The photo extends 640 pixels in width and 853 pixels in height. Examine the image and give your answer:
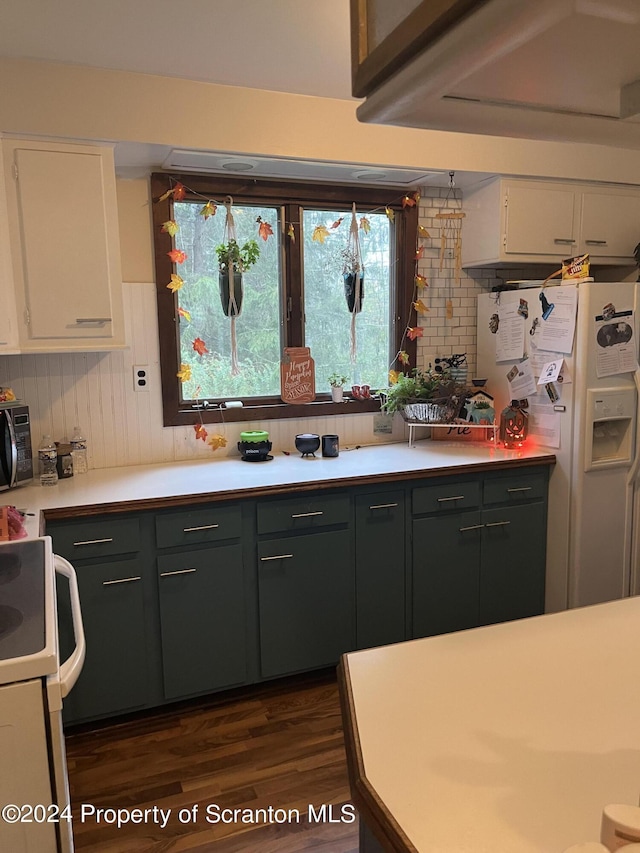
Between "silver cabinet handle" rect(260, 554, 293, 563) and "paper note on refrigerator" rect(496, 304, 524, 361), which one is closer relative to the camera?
"silver cabinet handle" rect(260, 554, 293, 563)

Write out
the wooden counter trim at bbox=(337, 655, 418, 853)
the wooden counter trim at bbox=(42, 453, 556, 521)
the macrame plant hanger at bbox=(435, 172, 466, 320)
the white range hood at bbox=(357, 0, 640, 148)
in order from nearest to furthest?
the white range hood at bbox=(357, 0, 640, 148) → the wooden counter trim at bbox=(337, 655, 418, 853) → the wooden counter trim at bbox=(42, 453, 556, 521) → the macrame plant hanger at bbox=(435, 172, 466, 320)

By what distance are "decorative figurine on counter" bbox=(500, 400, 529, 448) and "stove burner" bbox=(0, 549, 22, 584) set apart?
234 cm

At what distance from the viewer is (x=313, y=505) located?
2770 mm

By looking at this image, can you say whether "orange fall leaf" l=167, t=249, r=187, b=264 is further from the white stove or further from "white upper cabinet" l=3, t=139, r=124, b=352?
the white stove

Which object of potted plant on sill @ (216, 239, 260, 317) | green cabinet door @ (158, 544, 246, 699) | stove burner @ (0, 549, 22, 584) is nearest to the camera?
stove burner @ (0, 549, 22, 584)

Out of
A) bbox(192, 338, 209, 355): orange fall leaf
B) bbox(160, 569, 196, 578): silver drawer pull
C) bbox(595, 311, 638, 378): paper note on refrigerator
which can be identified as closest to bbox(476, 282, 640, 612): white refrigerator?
bbox(595, 311, 638, 378): paper note on refrigerator

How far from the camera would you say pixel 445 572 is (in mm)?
3041

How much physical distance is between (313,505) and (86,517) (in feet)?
2.94

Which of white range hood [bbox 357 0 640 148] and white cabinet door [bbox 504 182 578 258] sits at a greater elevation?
white cabinet door [bbox 504 182 578 258]

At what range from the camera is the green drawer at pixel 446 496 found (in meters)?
2.95

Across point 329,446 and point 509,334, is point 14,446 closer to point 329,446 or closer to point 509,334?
point 329,446

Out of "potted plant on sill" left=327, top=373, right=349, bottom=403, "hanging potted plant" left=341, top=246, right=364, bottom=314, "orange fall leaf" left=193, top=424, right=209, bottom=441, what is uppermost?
"hanging potted plant" left=341, top=246, right=364, bottom=314

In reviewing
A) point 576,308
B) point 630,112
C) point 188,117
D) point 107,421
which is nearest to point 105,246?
point 188,117

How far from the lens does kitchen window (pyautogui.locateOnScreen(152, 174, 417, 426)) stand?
10.1 ft
